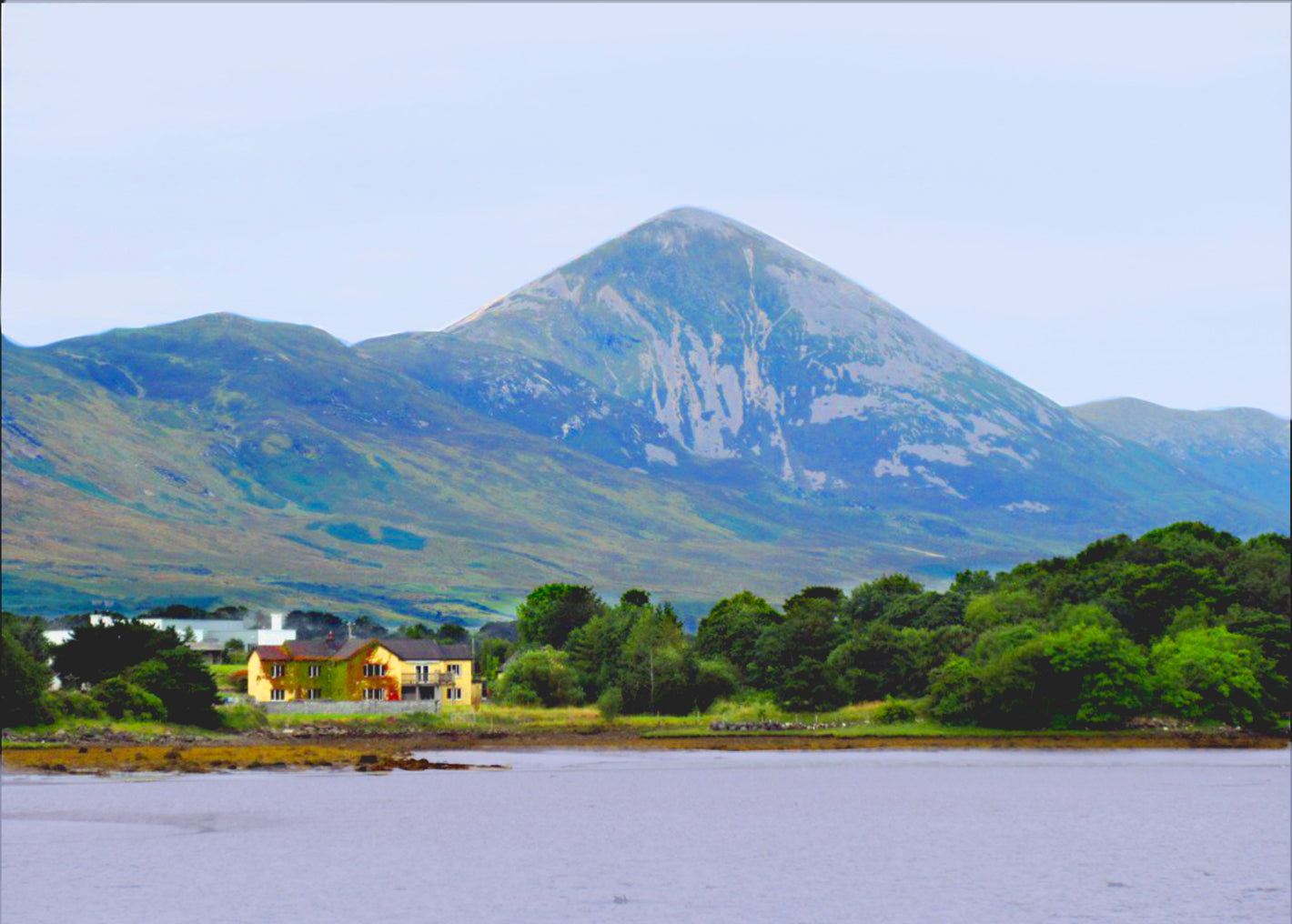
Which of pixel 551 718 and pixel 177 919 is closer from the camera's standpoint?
pixel 177 919

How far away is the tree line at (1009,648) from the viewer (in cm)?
10700

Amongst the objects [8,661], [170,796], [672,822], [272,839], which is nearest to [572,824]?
[672,822]

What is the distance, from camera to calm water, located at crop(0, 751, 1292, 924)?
45531 mm

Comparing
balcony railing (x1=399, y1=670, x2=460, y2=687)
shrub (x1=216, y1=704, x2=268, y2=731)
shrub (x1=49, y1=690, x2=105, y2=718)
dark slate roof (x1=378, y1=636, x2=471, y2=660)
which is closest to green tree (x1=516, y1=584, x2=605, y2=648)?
dark slate roof (x1=378, y1=636, x2=471, y2=660)

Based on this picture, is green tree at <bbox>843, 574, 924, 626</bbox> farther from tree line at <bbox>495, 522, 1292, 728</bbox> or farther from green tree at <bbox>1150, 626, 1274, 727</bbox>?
green tree at <bbox>1150, 626, 1274, 727</bbox>

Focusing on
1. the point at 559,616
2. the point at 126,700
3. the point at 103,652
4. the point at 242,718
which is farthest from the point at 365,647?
the point at 126,700

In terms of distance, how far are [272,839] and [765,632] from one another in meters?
69.0

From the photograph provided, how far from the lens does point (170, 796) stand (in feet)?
241

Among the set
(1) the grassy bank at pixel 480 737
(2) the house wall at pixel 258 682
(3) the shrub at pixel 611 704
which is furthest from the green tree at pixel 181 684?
(3) the shrub at pixel 611 704

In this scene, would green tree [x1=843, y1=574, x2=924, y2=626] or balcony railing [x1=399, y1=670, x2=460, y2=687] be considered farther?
green tree [x1=843, y1=574, x2=924, y2=626]

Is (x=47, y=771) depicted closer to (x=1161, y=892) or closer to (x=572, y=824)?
(x=572, y=824)

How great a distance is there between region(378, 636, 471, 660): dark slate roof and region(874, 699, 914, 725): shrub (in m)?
36.5

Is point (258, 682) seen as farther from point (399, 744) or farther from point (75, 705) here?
point (75, 705)

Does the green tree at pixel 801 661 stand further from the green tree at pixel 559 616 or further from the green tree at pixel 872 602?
the green tree at pixel 559 616
